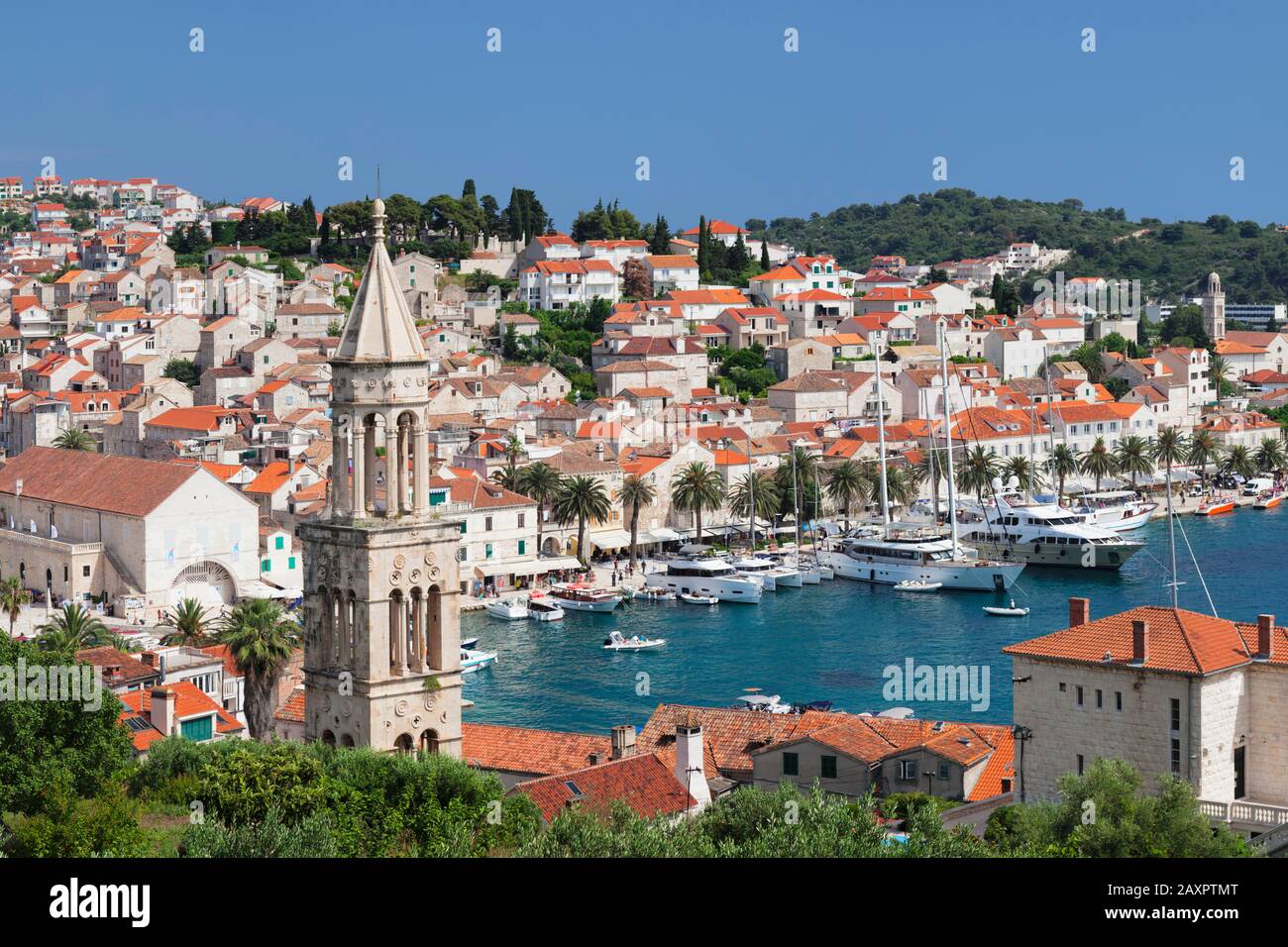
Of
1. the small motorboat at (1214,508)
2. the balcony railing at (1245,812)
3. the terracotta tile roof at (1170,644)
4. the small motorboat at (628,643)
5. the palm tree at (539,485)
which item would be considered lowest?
the small motorboat at (628,643)

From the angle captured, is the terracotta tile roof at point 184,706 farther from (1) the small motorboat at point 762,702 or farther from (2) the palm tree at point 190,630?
(1) the small motorboat at point 762,702

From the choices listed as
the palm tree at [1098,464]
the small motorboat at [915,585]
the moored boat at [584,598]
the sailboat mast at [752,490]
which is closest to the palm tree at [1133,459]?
the palm tree at [1098,464]

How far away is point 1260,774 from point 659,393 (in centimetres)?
5460

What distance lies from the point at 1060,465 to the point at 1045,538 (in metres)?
12.8

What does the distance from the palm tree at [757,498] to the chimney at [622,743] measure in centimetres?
3685

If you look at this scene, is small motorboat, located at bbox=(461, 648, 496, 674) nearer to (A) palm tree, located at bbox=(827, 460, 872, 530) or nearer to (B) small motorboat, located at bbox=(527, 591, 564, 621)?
(B) small motorboat, located at bbox=(527, 591, 564, 621)

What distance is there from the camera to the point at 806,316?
93750mm

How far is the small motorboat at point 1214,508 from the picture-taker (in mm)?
72562

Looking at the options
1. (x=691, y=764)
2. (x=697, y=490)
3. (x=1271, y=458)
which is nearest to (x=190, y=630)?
(x=691, y=764)
